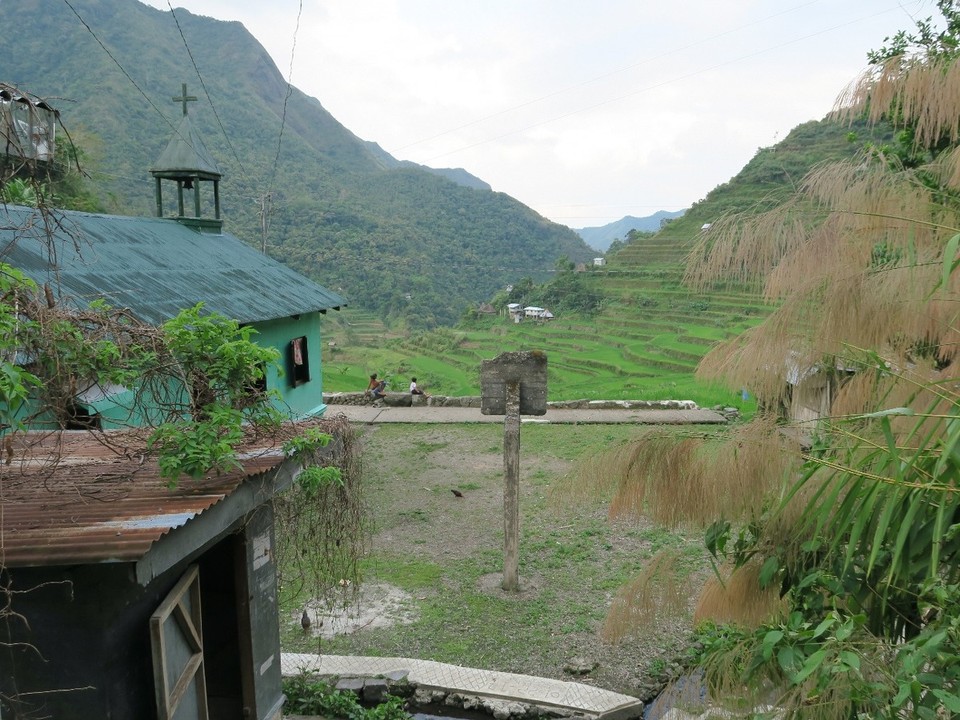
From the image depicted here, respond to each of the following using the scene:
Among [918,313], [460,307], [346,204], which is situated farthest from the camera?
[346,204]

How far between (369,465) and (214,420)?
898 centimetres

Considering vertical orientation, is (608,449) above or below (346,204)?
below

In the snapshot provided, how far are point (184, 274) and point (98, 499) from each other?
6.39 m

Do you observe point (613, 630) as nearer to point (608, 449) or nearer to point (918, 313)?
point (608, 449)

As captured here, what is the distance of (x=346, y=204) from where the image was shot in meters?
40.0

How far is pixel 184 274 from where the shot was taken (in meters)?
8.78

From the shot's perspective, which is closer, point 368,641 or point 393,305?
point 368,641

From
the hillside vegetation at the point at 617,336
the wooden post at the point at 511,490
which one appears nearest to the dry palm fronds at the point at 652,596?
the wooden post at the point at 511,490

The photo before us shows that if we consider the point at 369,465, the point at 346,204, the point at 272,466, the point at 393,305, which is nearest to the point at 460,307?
the point at 393,305

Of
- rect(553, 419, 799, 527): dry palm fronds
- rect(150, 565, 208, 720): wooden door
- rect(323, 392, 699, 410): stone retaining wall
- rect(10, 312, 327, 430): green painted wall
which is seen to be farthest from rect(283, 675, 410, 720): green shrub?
rect(323, 392, 699, 410): stone retaining wall

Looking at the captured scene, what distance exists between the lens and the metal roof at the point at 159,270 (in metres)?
6.42

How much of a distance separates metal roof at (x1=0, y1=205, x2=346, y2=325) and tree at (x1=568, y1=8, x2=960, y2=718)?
4671 mm

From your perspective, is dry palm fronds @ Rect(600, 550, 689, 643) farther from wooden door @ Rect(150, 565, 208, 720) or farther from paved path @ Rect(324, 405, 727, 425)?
paved path @ Rect(324, 405, 727, 425)

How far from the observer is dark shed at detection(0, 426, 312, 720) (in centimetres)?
261
